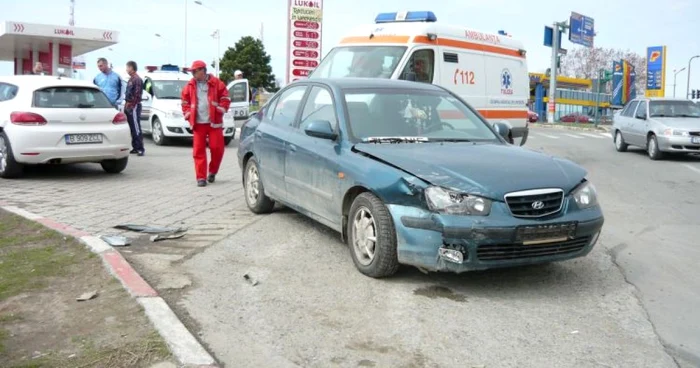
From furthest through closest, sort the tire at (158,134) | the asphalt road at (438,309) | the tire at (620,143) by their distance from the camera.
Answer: the tire at (620,143) < the tire at (158,134) < the asphalt road at (438,309)

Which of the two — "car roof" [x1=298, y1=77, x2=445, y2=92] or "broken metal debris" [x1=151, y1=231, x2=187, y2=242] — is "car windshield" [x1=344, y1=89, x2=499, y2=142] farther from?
"broken metal debris" [x1=151, y1=231, x2=187, y2=242]

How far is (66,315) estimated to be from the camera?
169 inches

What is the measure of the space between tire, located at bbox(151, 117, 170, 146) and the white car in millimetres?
6314

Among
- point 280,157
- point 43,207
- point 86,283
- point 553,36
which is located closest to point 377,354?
point 86,283

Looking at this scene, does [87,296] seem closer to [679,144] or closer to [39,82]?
[39,82]

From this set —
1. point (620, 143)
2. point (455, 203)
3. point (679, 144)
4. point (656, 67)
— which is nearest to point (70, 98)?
point (455, 203)

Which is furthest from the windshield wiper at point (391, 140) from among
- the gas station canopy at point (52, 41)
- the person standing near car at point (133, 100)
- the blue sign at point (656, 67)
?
the blue sign at point (656, 67)

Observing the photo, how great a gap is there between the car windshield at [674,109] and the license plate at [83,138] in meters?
12.8

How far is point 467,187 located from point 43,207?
17.3 feet

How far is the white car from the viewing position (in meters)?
9.54

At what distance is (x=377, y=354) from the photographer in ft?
12.5

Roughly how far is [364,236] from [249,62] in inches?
2490

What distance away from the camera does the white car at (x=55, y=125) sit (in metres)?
9.54

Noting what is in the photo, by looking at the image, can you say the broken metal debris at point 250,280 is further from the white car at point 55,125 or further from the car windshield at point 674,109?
the car windshield at point 674,109
